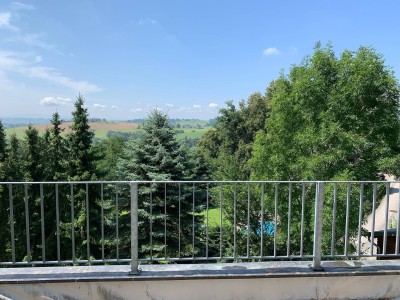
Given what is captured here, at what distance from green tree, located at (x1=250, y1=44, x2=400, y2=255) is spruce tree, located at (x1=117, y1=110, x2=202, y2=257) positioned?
413 centimetres

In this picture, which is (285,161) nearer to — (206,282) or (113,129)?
(206,282)

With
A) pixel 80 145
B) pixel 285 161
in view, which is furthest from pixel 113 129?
pixel 285 161

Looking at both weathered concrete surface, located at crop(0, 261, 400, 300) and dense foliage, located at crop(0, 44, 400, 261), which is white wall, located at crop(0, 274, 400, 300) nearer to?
weathered concrete surface, located at crop(0, 261, 400, 300)

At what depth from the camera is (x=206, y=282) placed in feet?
9.90

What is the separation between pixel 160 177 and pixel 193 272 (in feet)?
35.7

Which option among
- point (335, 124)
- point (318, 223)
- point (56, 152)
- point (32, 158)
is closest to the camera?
point (318, 223)

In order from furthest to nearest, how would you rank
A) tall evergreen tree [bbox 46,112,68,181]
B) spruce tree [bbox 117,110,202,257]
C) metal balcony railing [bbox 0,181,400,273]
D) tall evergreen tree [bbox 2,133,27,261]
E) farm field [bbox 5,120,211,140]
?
tall evergreen tree [bbox 46,112,68,181]
farm field [bbox 5,120,211,140]
tall evergreen tree [bbox 2,133,27,261]
spruce tree [bbox 117,110,202,257]
metal balcony railing [bbox 0,181,400,273]

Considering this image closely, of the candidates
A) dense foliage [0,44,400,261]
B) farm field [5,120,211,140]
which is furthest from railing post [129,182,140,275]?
farm field [5,120,211,140]

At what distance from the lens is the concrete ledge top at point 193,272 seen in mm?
2945

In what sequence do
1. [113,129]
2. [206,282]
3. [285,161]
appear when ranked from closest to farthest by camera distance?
[206,282] → [285,161] → [113,129]

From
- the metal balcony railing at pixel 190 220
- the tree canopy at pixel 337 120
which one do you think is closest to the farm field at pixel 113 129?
the metal balcony railing at pixel 190 220

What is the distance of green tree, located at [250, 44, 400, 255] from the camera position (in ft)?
45.4

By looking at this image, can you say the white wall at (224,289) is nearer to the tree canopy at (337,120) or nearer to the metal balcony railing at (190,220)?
the metal balcony railing at (190,220)

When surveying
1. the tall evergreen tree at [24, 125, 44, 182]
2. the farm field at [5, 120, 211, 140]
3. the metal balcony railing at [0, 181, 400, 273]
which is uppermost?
the farm field at [5, 120, 211, 140]
